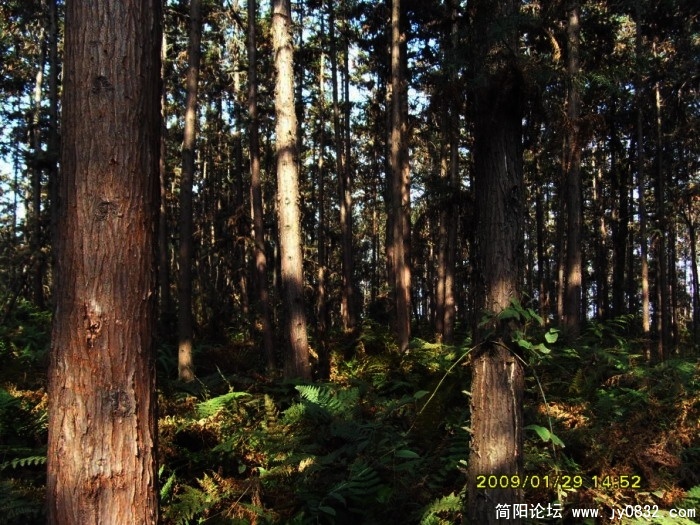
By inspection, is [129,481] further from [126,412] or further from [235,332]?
[235,332]

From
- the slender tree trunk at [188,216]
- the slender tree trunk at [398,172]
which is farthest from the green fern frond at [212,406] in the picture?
the slender tree trunk at [398,172]

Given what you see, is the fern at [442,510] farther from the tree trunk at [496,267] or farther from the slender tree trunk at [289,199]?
the slender tree trunk at [289,199]

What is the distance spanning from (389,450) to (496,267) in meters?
2.43

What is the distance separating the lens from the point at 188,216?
9305mm

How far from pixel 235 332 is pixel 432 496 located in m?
12.2

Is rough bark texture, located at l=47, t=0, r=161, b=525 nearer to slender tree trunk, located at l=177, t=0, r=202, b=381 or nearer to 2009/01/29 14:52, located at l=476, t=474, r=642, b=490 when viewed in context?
2009/01/29 14:52, located at l=476, t=474, r=642, b=490

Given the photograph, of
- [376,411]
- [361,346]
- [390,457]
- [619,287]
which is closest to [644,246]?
[619,287]

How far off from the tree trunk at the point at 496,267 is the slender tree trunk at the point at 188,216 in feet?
22.5

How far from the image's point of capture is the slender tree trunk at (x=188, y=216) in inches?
349

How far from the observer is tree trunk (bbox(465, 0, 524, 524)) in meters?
3.06

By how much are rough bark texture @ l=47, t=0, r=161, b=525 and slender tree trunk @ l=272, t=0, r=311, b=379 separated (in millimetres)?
Answer: 5799

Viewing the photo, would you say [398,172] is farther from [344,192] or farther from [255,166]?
[344,192]

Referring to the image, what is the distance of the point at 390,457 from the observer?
461 cm

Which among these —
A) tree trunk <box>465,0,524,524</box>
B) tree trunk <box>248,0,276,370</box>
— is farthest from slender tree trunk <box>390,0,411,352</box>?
tree trunk <box>465,0,524,524</box>
